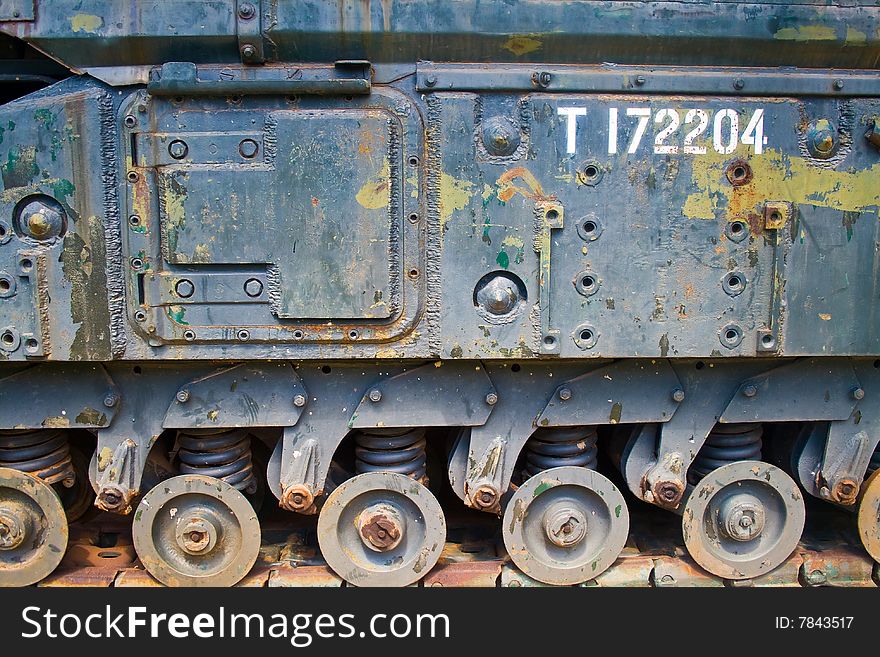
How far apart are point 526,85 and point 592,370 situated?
130 cm

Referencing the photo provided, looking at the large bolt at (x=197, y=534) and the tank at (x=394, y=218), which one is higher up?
the tank at (x=394, y=218)

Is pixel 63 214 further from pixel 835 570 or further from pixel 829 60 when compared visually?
pixel 835 570

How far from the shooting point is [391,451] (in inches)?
139

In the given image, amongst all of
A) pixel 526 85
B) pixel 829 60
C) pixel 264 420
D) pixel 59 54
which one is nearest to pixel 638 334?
pixel 526 85

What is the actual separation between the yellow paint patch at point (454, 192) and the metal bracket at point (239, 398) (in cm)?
104

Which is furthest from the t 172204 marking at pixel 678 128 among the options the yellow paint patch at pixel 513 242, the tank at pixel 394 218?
the yellow paint patch at pixel 513 242

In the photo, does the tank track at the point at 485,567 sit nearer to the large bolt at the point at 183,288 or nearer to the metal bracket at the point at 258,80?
the large bolt at the point at 183,288

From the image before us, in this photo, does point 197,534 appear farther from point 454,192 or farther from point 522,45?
point 522,45

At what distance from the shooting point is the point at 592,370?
11.1ft

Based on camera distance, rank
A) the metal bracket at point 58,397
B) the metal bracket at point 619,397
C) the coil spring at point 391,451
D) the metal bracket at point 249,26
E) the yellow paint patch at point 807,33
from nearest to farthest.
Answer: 1. the metal bracket at point 249,26
2. the yellow paint patch at point 807,33
3. the metal bracket at point 58,397
4. the metal bracket at point 619,397
5. the coil spring at point 391,451

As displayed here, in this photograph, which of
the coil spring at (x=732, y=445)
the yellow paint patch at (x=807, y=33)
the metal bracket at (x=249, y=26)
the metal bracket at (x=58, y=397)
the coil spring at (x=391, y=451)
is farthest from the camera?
the coil spring at (x=732, y=445)

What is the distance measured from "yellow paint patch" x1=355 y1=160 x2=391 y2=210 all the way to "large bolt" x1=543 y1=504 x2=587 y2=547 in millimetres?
1660

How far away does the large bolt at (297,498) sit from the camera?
335cm

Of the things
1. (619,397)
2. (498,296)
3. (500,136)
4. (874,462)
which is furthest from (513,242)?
(874,462)
